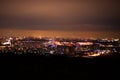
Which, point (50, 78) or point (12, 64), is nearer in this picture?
point (50, 78)

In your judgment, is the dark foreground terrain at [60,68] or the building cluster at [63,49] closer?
the dark foreground terrain at [60,68]

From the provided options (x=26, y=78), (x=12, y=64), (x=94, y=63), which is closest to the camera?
(x=26, y=78)

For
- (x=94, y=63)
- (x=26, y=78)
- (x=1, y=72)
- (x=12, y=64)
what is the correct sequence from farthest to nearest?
(x=94, y=63), (x=12, y=64), (x=1, y=72), (x=26, y=78)

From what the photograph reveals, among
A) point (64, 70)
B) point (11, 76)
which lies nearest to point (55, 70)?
point (64, 70)

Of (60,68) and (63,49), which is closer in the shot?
(60,68)

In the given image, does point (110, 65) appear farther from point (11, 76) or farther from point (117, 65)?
point (11, 76)

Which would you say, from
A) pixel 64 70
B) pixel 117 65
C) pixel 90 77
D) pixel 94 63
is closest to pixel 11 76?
pixel 64 70

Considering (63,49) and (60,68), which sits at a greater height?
(60,68)

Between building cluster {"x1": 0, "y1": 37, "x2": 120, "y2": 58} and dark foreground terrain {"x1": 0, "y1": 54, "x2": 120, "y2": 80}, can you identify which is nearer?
dark foreground terrain {"x1": 0, "y1": 54, "x2": 120, "y2": 80}
